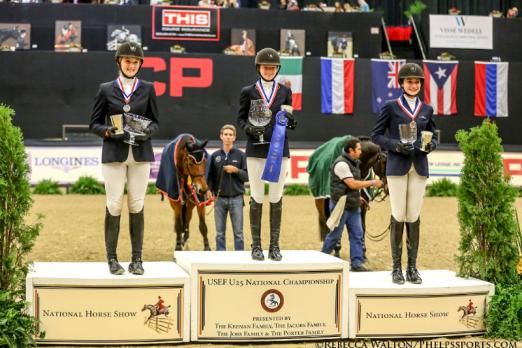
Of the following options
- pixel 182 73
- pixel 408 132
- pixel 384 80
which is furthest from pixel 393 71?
pixel 408 132

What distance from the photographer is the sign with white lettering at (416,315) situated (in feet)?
19.9

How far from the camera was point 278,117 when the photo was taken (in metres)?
6.16

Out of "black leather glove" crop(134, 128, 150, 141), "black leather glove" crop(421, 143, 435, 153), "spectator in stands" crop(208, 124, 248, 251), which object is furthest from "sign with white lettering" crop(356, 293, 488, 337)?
"spectator in stands" crop(208, 124, 248, 251)

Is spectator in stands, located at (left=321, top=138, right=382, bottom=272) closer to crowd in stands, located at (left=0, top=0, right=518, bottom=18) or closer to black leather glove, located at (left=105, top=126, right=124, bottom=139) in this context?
black leather glove, located at (left=105, top=126, right=124, bottom=139)

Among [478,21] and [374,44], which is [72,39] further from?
[478,21]

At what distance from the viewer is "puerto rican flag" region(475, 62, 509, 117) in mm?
21266

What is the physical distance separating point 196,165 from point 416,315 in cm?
426

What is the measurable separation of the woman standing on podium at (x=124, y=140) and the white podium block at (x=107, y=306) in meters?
0.23

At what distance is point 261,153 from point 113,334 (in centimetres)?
190

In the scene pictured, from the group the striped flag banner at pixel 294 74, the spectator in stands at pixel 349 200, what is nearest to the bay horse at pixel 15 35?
the striped flag banner at pixel 294 74

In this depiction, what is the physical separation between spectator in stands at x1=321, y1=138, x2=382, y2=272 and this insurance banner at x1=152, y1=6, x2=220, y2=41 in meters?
12.1

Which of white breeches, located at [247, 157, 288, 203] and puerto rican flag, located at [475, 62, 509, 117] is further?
puerto rican flag, located at [475, 62, 509, 117]

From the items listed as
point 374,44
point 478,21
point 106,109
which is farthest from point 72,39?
point 106,109

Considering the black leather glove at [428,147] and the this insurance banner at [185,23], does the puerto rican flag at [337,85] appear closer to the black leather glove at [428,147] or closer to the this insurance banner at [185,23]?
the this insurance banner at [185,23]
